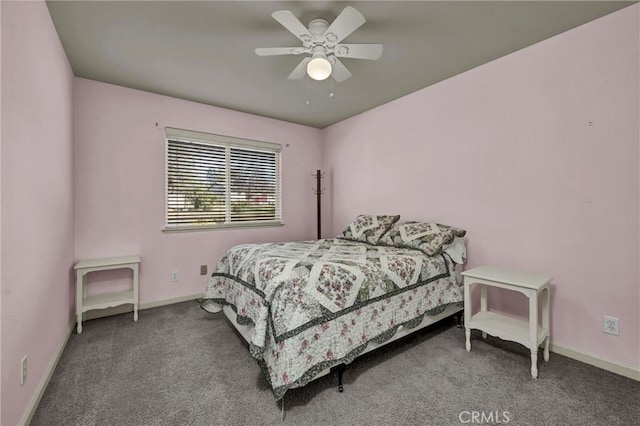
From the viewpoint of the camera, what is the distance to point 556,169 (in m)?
2.26

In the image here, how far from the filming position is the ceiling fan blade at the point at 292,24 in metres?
1.65

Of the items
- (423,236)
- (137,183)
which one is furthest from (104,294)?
(423,236)

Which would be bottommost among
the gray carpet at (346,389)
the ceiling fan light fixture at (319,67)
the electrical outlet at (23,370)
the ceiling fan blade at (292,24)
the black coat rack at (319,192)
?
the gray carpet at (346,389)

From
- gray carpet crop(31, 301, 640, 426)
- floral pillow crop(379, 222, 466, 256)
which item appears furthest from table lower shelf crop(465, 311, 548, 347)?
floral pillow crop(379, 222, 466, 256)

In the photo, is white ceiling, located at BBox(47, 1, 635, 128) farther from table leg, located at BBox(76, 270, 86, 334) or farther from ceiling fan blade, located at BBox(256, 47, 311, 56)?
table leg, located at BBox(76, 270, 86, 334)

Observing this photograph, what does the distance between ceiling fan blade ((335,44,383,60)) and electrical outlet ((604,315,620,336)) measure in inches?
99.2

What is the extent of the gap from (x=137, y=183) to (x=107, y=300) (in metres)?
1.27

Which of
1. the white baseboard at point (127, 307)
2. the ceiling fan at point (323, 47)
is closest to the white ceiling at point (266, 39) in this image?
the ceiling fan at point (323, 47)

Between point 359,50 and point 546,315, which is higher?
point 359,50

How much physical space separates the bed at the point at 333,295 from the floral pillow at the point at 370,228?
6cm

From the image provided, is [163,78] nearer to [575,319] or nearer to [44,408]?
[44,408]

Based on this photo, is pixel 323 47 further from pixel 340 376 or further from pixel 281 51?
pixel 340 376

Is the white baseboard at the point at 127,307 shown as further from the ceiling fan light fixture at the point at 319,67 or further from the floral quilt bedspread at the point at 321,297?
the ceiling fan light fixture at the point at 319,67

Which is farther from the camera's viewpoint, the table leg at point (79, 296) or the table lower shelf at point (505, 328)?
the table leg at point (79, 296)
